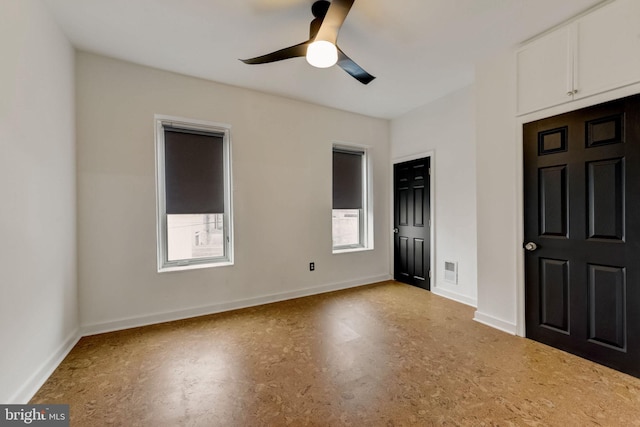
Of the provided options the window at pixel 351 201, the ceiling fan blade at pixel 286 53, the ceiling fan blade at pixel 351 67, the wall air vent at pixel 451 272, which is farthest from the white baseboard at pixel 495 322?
the ceiling fan blade at pixel 286 53

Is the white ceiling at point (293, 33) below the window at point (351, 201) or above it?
above

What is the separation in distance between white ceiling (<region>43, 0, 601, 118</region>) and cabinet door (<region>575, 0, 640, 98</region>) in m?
0.16

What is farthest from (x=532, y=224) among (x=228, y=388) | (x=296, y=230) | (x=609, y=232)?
(x=228, y=388)

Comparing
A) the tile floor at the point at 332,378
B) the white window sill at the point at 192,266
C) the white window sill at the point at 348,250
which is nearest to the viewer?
the tile floor at the point at 332,378

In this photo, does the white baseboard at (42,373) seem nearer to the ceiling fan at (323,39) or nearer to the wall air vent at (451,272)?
the ceiling fan at (323,39)

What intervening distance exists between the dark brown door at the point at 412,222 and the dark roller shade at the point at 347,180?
680 mm

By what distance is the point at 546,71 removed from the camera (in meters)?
2.44

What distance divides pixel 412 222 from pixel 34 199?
4.43 metres

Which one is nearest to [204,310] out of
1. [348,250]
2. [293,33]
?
[348,250]

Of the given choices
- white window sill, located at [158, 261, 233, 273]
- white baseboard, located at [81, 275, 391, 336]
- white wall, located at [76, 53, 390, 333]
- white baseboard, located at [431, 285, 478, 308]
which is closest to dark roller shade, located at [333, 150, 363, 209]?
white wall, located at [76, 53, 390, 333]

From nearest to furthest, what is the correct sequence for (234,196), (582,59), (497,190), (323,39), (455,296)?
(323,39), (582,59), (497,190), (234,196), (455,296)

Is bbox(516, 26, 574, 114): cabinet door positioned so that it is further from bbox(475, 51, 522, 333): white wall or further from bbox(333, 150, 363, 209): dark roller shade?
bbox(333, 150, 363, 209): dark roller shade

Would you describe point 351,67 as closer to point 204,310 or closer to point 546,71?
point 546,71

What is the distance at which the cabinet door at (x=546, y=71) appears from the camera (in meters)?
2.30
